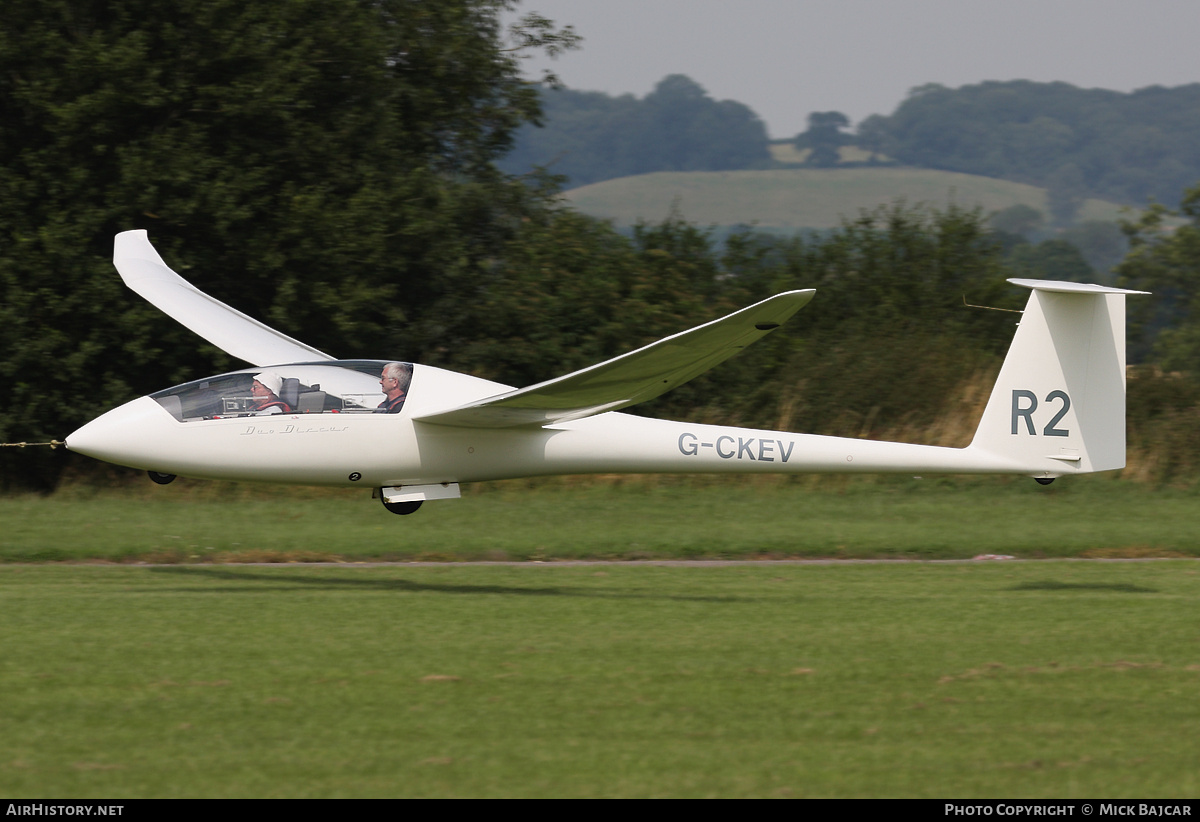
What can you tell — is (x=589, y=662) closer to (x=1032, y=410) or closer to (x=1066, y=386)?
(x=1032, y=410)

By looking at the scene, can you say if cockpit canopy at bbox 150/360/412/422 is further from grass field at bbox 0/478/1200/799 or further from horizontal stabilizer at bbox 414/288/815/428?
grass field at bbox 0/478/1200/799

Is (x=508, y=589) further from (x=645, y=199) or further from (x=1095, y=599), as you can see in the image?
(x=645, y=199)

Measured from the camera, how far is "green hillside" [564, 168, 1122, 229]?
164 meters

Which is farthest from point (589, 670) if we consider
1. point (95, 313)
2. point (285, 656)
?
point (95, 313)

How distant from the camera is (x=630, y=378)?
1092 cm

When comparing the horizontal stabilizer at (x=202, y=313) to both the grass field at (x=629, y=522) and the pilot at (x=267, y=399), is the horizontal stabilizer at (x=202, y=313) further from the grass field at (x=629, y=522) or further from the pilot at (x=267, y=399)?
the grass field at (x=629, y=522)

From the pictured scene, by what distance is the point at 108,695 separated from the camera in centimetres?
749

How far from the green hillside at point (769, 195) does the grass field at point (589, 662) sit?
478 ft

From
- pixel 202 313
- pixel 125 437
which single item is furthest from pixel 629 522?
pixel 125 437

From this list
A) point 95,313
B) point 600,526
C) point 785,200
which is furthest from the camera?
point 785,200
